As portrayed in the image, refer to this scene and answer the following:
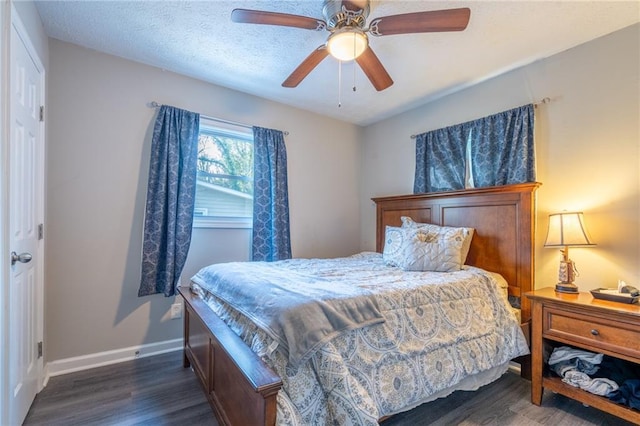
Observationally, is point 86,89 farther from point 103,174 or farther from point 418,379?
point 418,379

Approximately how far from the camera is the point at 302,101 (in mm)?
3488

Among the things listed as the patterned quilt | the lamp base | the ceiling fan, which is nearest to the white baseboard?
the patterned quilt

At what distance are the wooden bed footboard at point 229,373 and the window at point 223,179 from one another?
3.45ft

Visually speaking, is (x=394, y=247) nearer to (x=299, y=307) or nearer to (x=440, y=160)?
(x=440, y=160)

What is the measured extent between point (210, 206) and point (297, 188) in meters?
→ 1.05

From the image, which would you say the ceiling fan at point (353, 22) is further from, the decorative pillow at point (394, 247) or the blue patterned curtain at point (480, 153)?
the decorative pillow at point (394, 247)

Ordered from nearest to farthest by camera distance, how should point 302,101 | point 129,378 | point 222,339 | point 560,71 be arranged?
point 222,339 → point 129,378 → point 560,71 → point 302,101

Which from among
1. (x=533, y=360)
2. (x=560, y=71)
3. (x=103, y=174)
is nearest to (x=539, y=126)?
(x=560, y=71)

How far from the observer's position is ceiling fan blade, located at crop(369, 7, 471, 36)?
156 centimetres

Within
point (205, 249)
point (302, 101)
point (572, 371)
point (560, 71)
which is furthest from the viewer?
point (302, 101)

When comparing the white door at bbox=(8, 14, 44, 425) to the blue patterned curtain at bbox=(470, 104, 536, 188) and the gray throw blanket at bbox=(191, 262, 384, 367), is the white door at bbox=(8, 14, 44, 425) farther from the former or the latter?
the blue patterned curtain at bbox=(470, 104, 536, 188)

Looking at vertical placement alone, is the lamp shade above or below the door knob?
above

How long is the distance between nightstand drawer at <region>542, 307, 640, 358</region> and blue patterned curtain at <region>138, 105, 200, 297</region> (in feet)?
9.56

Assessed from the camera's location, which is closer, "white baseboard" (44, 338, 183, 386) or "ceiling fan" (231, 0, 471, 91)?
"ceiling fan" (231, 0, 471, 91)
